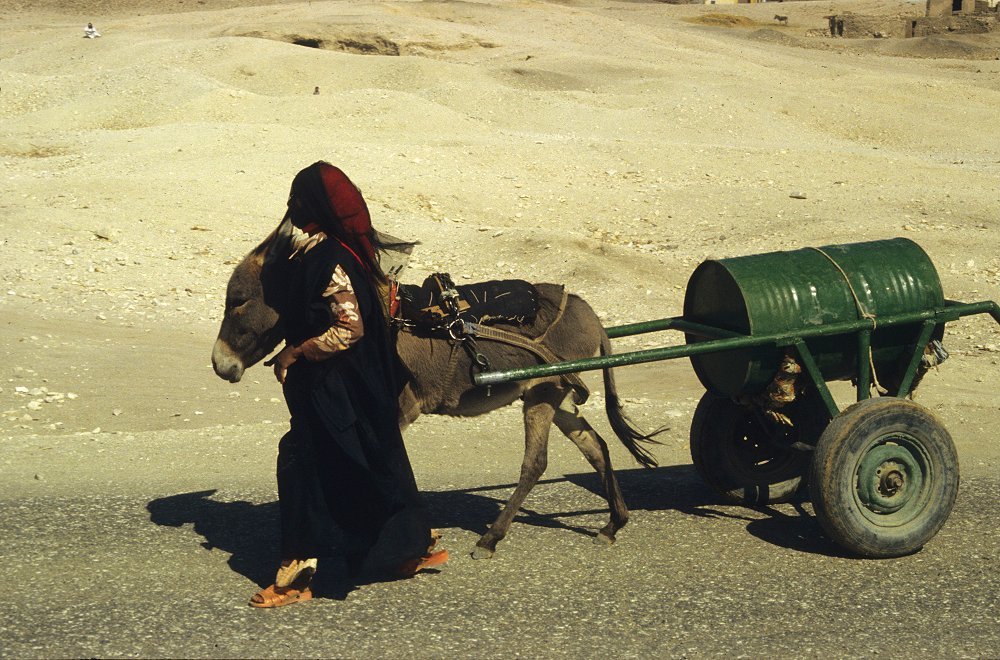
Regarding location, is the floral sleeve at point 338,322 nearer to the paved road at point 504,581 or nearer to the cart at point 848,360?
the cart at point 848,360

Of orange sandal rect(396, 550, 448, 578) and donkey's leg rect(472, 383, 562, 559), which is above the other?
donkey's leg rect(472, 383, 562, 559)

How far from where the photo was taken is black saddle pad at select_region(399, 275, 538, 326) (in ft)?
18.9

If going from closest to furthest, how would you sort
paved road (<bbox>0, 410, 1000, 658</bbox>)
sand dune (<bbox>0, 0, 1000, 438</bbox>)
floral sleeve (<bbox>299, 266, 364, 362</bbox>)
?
1. paved road (<bbox>0, 410, 1000, 658</bbox>)
2. floral sleeve (<bbox>299, 266, 364, 362</bbox>)
3. sand dune (<bbox>0, 0, 1000, 438</bbox>)

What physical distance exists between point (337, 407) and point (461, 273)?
9030 mm

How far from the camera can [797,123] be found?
25406 mm

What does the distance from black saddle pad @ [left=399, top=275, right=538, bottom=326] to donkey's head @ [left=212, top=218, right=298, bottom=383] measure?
0.64 meters

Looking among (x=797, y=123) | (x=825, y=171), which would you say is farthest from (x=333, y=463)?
(x=797, y=123)

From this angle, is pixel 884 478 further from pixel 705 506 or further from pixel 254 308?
pixel 254 308

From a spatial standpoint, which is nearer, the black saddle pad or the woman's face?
the woman's face

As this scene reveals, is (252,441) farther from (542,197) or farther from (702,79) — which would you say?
(702,79)

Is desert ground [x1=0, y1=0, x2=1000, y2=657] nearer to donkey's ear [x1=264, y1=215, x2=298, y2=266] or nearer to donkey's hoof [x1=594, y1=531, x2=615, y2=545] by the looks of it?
donkey's hoof [x1=594, y1=531, x2=615, y2=545]

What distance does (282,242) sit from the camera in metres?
5.39

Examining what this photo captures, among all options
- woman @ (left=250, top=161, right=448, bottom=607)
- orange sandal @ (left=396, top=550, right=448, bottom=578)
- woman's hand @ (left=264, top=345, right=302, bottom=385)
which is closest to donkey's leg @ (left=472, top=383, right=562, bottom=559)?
orange sandal @ (left=396, top=550, right=448, bottom=578)

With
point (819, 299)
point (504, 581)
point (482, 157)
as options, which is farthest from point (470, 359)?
point (482, 157)
